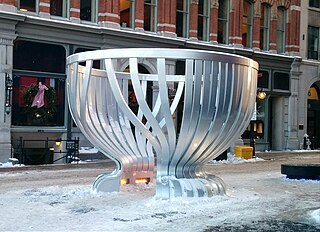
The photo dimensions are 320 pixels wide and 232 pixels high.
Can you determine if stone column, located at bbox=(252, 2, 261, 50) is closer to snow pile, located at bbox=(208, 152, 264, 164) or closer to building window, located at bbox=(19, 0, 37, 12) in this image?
snow pile, located at bbox=(208, 152, 264, 164)

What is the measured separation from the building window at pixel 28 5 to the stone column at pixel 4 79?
1.77 m

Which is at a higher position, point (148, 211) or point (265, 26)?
point (265, 26)

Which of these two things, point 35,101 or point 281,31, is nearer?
point 35,101

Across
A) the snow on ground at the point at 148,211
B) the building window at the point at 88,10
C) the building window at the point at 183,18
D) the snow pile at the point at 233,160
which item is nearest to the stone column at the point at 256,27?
the building window at the point at 183,18

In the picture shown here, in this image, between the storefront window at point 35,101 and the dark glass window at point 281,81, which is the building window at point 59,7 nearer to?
the storefront window at point 35,101

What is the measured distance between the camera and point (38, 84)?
72.7 ft

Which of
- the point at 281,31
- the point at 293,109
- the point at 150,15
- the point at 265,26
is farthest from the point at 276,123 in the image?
the point at 150,15

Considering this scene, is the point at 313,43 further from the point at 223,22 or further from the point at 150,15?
the point at 150,15

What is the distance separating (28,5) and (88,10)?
3.09 meters

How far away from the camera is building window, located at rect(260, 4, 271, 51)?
31.9 meters

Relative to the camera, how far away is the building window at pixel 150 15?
1025 inches

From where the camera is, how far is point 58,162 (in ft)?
73.2

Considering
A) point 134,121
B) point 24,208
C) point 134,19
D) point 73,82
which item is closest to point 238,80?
point 134,121

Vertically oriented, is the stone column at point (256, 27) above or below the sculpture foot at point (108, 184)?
above
